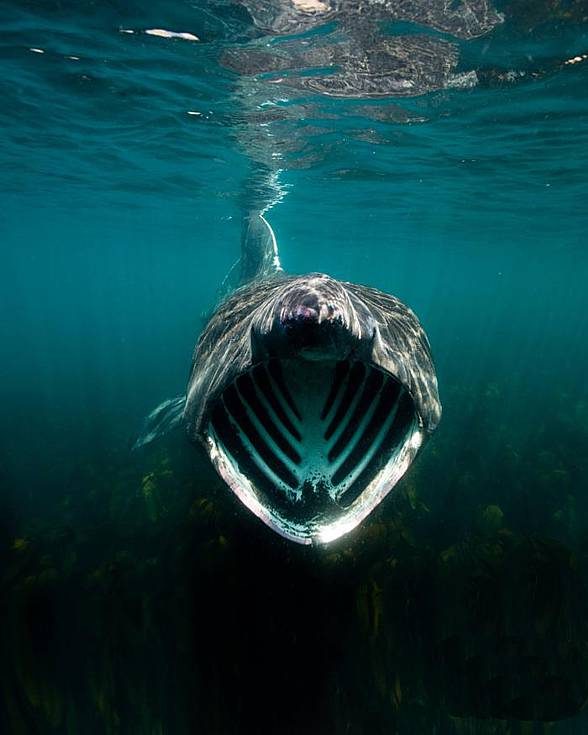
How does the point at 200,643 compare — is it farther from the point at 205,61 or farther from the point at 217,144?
the point at 217,144

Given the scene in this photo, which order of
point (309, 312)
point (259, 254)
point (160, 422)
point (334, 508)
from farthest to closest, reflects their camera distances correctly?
point (259, 254) < point (160, 422) < point (334, 508) < point (309, 312)

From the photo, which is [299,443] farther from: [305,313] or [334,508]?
[305,313]

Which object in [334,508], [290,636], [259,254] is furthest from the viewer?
[259,254]

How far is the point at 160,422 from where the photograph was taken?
19.3 ft

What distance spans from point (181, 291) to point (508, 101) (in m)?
187

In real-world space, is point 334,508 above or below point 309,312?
below

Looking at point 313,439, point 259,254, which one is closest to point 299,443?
point 313,439

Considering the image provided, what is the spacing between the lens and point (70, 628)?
4195 mm

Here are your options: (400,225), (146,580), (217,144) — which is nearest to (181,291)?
(400,225)

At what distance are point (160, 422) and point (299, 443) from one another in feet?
12.9

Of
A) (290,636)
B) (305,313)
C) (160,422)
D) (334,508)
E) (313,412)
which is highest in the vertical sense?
(305,313)

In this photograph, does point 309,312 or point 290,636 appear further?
point 290,636

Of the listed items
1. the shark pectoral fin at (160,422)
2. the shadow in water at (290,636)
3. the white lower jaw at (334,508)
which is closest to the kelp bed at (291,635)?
the shadow in water at (290,636)

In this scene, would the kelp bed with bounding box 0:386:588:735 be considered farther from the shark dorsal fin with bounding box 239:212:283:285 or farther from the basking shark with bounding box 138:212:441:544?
the shark dorsal fin with bounding box 239:212:283:285
